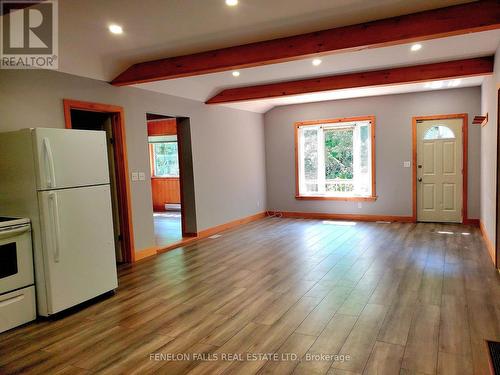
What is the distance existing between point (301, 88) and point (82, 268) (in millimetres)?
4420

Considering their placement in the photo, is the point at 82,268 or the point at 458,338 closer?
the point at 458,338

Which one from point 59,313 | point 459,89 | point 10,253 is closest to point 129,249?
point 59,313

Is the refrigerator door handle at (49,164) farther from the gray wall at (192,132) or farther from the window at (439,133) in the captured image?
the window at (439,133)

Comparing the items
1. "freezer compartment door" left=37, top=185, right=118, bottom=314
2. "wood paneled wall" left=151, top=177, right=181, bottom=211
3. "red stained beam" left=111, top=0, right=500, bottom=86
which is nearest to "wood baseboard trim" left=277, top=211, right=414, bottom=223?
"wood paneled wall" left=151, top=177, right=181, bottom=211

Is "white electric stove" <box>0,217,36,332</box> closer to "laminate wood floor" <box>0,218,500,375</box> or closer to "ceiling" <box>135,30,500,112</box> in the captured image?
"laminate wood floor" <box>0,218,500,375</box>

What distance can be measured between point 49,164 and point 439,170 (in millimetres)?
6796

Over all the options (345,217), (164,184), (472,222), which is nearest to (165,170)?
(164,184)

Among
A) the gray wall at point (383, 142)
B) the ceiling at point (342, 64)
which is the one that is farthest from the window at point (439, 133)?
the ceiling at point (342, 64)

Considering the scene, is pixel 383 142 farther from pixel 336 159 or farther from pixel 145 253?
pixel 145 253

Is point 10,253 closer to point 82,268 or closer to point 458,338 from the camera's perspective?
point 82,268

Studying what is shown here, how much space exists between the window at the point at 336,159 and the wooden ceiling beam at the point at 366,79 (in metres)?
1.95

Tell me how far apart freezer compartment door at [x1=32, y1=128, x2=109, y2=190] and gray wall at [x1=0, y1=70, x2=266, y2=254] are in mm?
710

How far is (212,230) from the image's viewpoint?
680 cm

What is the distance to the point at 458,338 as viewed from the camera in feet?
8.71
